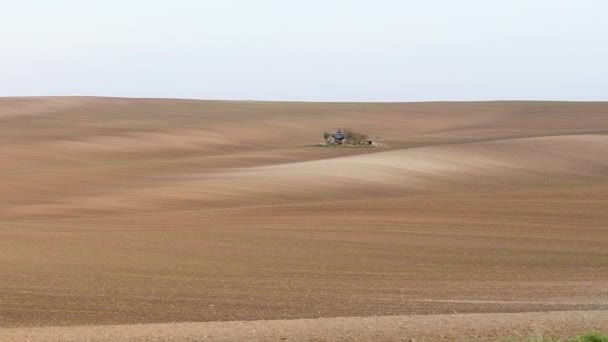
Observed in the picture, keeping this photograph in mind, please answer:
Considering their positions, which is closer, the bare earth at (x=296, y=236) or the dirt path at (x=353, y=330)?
the dirt path at (x=353, y=330)

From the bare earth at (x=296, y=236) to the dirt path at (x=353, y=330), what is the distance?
7 centimetres

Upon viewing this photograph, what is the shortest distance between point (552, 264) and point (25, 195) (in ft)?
79.9

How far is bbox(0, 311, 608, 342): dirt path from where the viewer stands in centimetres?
1334

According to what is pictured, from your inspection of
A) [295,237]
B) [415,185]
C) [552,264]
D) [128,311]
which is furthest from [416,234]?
[415,185]

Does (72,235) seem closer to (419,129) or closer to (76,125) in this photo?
(76,125)

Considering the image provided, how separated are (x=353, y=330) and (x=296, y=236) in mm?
14668

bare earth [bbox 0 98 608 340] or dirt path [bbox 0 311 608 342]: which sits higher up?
dirt path [bbox 0 311 608 342]

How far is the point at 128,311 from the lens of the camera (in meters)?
16.7

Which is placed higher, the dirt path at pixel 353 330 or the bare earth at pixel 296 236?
the dirt path at pixel 353 330

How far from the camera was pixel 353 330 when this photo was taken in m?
13.8

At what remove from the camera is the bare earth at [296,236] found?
16.5m

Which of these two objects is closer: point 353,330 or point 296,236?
point 353,330

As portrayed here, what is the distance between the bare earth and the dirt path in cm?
7

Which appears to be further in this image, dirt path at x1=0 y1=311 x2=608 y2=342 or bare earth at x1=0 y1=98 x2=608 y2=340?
bare earth at x1=0 y1=98 x2=608 y2=340
